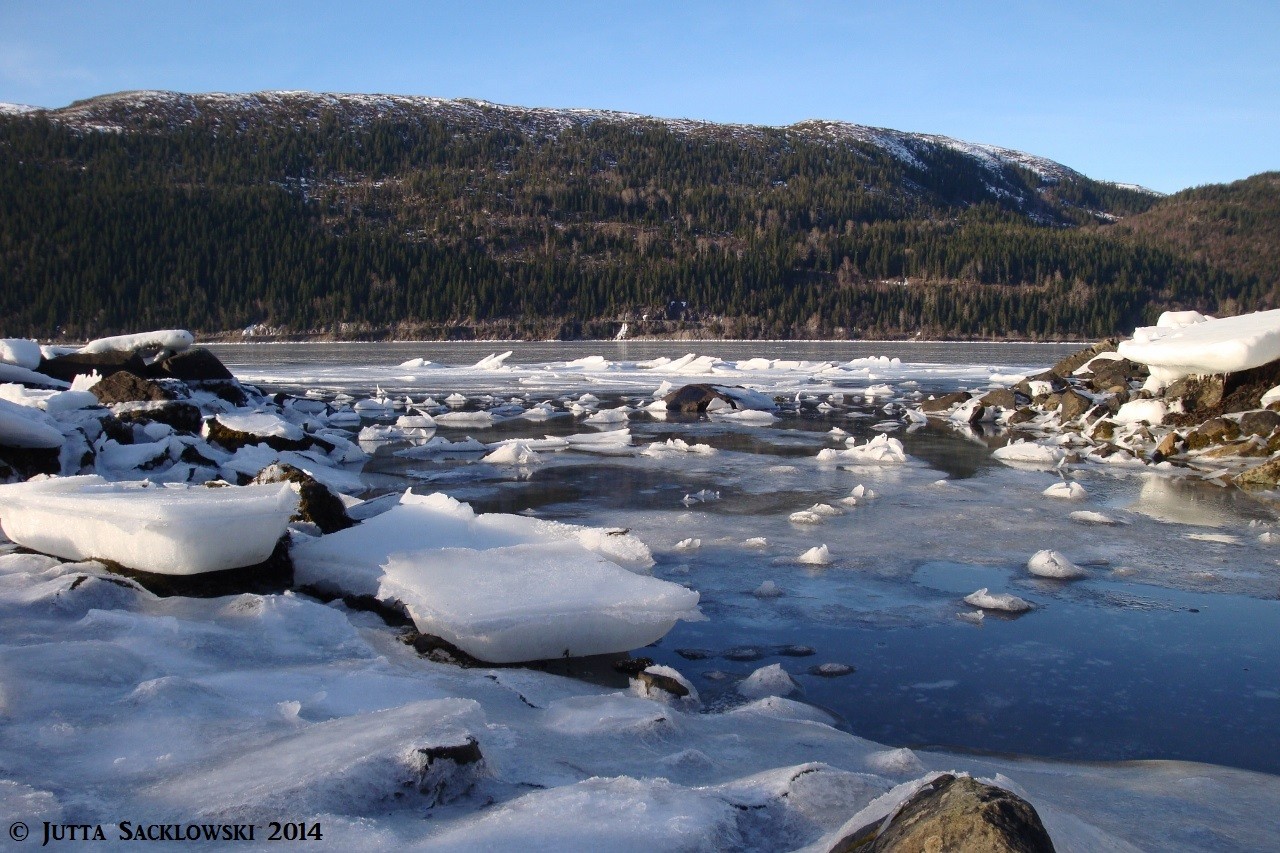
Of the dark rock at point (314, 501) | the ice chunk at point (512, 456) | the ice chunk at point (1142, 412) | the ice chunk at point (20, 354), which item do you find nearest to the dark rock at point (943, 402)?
the ice chunk at point (1142, 412)

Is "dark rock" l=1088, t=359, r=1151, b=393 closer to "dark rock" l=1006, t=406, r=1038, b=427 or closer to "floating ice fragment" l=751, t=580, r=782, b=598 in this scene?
"dark rock" l=1006, t=406, r=1038, b=427

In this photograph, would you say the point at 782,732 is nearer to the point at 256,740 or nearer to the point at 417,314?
the point at 256,740

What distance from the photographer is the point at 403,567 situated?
19.8ft

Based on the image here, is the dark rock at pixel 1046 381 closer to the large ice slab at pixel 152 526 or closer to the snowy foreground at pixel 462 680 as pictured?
the snowy foreground at pixel 462 680

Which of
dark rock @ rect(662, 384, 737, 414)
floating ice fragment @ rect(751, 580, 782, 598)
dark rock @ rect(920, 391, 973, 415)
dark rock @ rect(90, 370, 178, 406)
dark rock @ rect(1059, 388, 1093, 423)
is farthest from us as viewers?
dark rock @ rect(662, 384, 737, 414)

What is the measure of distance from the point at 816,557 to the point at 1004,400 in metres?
14.7

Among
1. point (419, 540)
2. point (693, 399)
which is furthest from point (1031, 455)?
point (419, 540)

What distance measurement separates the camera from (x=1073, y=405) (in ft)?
58.3

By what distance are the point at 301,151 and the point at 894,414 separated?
152m

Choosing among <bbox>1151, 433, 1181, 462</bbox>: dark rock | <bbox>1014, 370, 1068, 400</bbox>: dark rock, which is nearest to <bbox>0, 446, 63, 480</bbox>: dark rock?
<bbox>1151, 433, 1181, 462</bbox>: dark rock

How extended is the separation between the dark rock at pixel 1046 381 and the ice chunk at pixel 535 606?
17.3 meters

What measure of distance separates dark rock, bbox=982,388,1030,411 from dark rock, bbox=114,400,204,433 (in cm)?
1624

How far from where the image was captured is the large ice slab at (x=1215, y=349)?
1355 cm

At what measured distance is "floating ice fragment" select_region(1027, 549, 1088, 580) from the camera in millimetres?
7332
